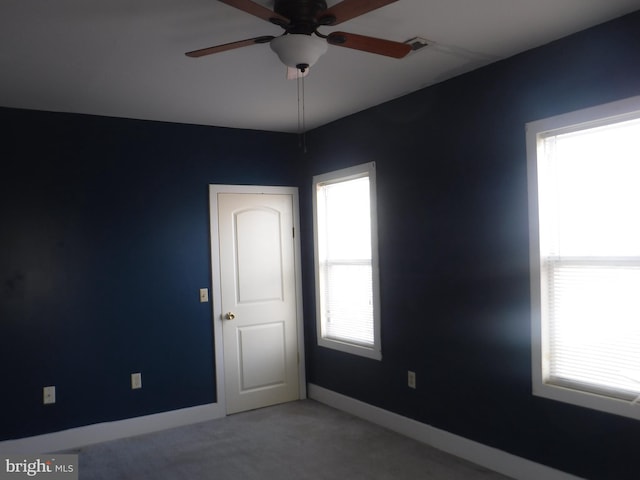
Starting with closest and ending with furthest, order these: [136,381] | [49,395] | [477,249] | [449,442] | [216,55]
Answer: [216,55]
[477,249]
[449,442]
[49,395]
[136,381]

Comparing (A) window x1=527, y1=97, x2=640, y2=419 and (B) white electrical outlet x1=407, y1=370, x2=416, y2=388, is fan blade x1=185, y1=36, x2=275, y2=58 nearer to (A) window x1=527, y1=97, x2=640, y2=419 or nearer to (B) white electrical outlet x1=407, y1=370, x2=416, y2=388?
(A) window x1=527, y1=97, x2=640, y2=419

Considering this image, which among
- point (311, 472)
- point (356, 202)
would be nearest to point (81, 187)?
point (356, 202)

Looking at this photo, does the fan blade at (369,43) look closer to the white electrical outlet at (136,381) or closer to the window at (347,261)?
the window at (347,261)

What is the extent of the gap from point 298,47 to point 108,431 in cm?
334

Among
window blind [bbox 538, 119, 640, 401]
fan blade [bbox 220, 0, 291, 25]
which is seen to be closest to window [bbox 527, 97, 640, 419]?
window blind [bbox 538, 119, 640, 401]

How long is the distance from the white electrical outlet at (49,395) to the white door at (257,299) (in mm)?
1355

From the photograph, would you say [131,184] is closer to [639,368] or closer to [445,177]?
[445,177]

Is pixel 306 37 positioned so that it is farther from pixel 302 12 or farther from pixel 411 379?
pixel 411 379

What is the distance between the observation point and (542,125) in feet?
9.27

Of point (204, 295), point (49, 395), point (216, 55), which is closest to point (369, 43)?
point (216, 55)

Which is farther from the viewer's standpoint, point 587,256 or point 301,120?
point 301,120

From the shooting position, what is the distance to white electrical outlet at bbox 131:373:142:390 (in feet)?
13.3

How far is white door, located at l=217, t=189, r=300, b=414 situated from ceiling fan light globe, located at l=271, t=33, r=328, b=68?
2.51 m

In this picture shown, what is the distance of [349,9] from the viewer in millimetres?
1883
